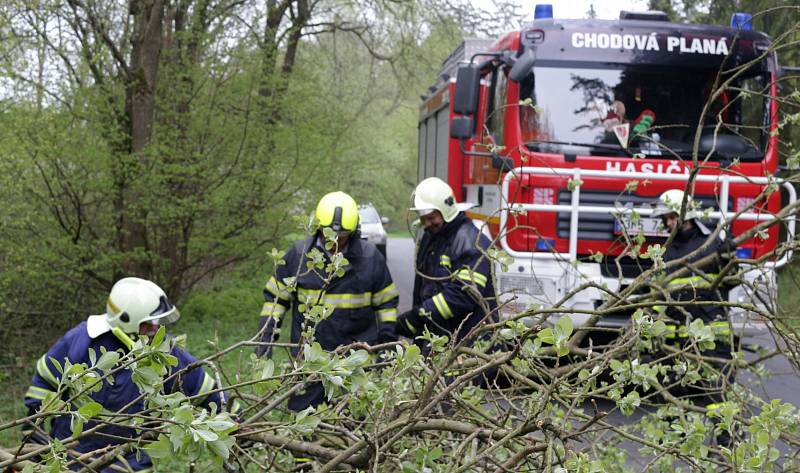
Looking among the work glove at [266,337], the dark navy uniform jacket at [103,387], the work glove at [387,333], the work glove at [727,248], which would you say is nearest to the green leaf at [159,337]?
the work glove at [266,337]

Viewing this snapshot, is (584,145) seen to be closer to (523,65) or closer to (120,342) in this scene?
(523,65)

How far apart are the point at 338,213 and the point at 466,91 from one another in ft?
10.3

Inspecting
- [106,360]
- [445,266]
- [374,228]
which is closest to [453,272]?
[445,266]

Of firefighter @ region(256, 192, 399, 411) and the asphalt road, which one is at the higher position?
firefighter @ region(256, 192, 399, 411)

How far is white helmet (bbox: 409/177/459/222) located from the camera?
5.25 meters

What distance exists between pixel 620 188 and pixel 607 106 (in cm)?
75

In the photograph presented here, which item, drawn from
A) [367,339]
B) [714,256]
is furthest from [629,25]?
[367,339]

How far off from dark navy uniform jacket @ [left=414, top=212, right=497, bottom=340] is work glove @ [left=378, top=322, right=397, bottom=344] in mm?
199

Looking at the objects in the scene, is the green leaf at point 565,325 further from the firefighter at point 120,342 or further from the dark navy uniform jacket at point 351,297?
the dark navy uniform jacket at point 351,297

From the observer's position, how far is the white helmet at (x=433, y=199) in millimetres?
5250

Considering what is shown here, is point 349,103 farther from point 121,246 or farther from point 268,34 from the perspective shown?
point 121,246

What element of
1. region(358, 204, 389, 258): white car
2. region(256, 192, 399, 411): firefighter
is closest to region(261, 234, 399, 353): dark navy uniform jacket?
region(256, 192, 399, 411): firefighter

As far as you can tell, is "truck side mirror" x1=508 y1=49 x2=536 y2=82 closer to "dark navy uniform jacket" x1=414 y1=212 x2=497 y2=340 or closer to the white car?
"dark navy uniform jacket" x1=414 y1=212 x2=497 y2=340

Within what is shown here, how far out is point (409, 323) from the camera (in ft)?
16.9
